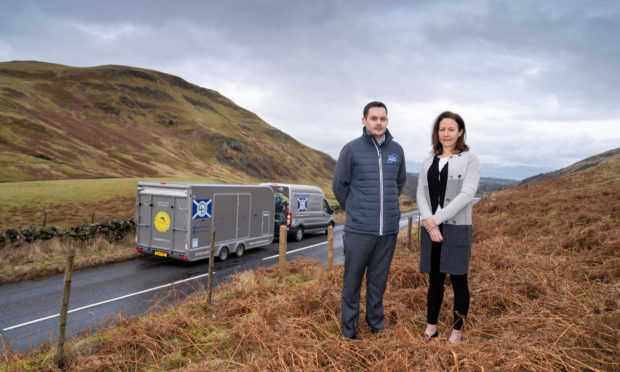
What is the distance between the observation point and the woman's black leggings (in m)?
3.26

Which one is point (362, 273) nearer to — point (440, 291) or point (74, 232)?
point (440, 291)

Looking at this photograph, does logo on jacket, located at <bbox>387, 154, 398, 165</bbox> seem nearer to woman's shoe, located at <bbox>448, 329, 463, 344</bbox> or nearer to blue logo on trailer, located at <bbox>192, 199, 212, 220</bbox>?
woman's shoe, located at <bbox>448, 329, 463, 344</bbox>

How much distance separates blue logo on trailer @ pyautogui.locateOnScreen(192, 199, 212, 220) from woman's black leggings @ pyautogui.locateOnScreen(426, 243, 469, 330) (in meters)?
8.46

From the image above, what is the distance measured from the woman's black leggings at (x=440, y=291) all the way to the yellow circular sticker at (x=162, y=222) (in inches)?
365

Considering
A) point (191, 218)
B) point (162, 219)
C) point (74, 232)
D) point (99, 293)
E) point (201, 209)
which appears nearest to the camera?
point (99, 293)

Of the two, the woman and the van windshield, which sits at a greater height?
the woman

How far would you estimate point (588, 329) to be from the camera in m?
2.75

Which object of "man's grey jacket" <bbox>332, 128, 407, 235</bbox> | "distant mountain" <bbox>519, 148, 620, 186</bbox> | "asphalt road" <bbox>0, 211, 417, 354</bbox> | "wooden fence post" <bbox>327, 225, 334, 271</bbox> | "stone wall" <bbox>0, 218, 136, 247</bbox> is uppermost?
"distant mountain" <bbox>519, 148, 620, 186</bbox>

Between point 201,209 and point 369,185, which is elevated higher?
point 369,185

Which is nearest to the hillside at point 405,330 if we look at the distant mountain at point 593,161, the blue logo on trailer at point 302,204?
the blue logo on trailer at point 302,204

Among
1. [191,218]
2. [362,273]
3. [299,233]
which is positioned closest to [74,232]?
[191,218]

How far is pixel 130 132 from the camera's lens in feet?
275

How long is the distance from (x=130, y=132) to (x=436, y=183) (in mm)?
92970

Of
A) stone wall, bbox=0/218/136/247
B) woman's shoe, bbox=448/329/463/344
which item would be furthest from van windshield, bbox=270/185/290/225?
woman's shoe, bbox=448/329/463/344
